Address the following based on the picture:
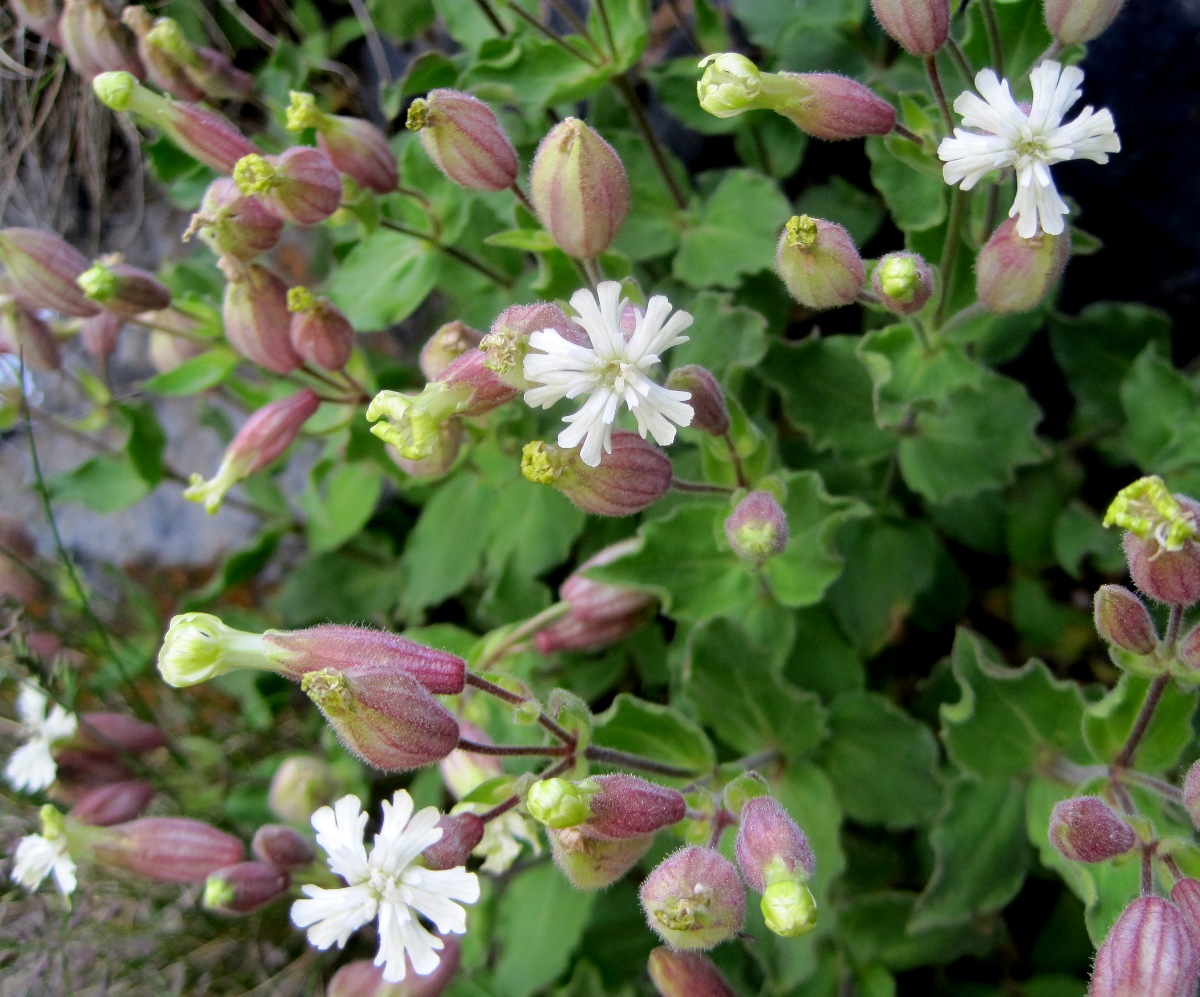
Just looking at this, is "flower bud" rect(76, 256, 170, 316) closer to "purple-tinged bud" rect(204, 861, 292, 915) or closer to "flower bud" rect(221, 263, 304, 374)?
"flower bud" rect(221, 263, 304, 374)

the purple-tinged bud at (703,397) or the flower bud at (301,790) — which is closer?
the purple-tinged bud at (703,397)

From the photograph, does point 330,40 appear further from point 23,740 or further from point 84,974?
point 84,974

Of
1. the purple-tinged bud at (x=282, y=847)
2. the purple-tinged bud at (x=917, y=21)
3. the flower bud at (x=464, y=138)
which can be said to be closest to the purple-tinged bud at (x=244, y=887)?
the purple-tinged bud at (x=282, y=847)

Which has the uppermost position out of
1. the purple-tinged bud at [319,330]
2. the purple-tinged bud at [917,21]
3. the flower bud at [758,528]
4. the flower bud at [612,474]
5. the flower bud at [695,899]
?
the purple-tinged bud at [917,21]

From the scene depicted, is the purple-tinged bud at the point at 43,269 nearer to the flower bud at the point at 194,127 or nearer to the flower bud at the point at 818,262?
the flower bud at the point at 194,127

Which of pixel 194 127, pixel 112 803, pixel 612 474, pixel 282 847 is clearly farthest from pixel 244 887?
pixel 194 127

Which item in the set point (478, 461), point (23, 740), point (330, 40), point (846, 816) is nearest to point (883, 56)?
point (478, 461)

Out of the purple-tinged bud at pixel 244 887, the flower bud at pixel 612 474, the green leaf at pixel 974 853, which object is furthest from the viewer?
the green leaf at pixel 974 853

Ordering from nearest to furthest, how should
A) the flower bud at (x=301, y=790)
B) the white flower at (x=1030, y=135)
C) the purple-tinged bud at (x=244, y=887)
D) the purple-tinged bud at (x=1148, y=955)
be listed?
the purple-tinged bud at (x=1148, y=955) → the white flower at (x=1030, y=135) → the purple-tinged bud at (x=244, y=887) → the flower bud at (x=301, y=790)
